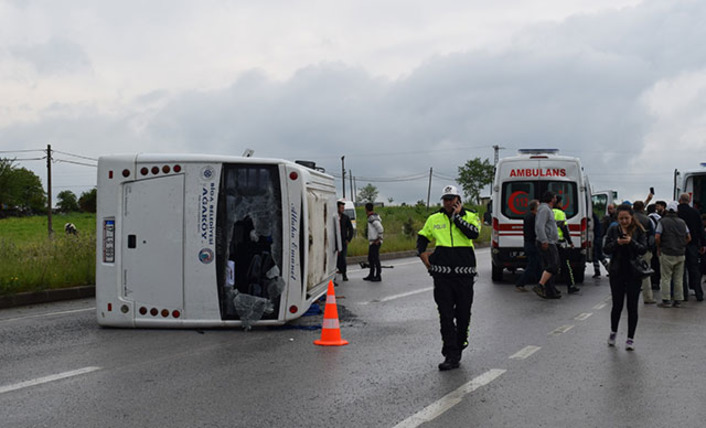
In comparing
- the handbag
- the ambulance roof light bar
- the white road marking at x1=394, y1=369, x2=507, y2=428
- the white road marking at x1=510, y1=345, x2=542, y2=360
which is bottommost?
the white road marking at x1=394, y1=369, x2=507, y2=428

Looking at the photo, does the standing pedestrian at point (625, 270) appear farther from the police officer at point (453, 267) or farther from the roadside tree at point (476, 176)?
the roadside tree at point (476, 176)

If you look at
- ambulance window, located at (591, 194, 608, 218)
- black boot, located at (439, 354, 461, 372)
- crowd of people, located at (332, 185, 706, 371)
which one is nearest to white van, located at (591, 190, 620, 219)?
ambulance window, located at (591, 194, 608, 218)

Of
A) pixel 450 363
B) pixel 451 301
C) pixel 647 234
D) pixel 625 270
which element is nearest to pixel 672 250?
pixel 647 234

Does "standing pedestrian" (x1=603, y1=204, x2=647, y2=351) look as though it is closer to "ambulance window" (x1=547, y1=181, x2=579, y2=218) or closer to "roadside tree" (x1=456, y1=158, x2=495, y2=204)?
"ambulance window" (x1=547, y1=181, x2=579, y2=218)

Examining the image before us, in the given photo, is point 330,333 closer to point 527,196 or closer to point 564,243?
point 564,243

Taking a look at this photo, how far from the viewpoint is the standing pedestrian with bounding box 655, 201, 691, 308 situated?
41.6 ft

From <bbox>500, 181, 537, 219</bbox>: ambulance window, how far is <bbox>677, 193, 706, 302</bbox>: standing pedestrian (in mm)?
3586

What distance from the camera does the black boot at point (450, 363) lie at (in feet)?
24.8

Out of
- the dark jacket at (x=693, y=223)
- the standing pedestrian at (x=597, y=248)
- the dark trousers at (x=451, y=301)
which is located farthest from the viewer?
the standing pedestrian at (x=597, y=248)

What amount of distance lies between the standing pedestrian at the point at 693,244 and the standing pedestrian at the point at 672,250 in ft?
3.05

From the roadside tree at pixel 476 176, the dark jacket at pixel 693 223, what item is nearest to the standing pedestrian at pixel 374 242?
the dark jacket at pixel 693 223

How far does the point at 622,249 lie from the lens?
898cm

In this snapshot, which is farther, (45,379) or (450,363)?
(450,363)

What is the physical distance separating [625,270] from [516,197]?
8127 mm
